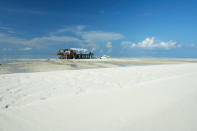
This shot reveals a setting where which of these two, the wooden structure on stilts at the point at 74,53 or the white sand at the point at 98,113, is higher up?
the wooden structure on stilts at the point at 74,53

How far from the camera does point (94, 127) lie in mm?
1763

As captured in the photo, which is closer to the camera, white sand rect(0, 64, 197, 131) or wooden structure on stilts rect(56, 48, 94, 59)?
white sand rect(0, 64, 197, 131)

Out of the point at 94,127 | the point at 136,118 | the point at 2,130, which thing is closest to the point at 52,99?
the point at 2,130

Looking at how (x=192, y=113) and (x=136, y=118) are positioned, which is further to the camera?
(x=192, y=113)

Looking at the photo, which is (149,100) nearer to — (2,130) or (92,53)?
(2,130)

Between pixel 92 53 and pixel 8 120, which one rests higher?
pixel 92 53

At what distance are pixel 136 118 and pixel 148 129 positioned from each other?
281 millimetres

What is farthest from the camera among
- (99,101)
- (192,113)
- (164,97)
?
(164,97)

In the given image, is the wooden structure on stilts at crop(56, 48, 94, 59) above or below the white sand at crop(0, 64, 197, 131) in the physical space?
above

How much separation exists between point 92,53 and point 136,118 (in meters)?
42.8

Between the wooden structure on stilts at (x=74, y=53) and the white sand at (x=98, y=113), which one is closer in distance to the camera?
the white sand at (x=98, y=113)

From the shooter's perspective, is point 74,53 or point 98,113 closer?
point 98,113

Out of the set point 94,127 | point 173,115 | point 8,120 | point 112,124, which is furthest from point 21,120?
point 173,115

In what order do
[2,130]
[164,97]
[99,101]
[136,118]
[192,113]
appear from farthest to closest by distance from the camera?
[164,97], [99,101], [192,113], [136,118], [2,130]
